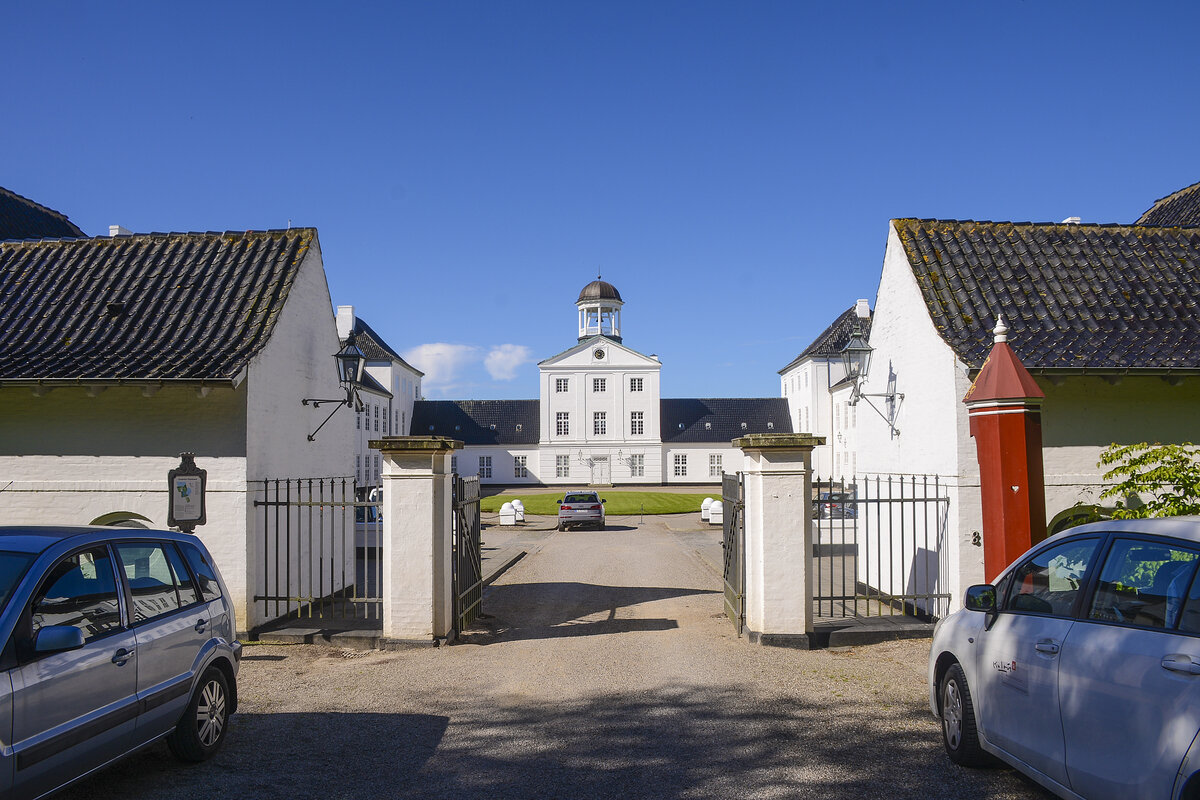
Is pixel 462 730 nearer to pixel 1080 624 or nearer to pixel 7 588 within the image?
pixel 7 588

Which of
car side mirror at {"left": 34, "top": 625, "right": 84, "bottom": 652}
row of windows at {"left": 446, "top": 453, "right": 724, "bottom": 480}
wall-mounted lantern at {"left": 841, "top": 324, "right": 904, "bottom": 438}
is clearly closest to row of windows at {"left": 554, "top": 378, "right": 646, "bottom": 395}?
row of windows at {"left": 446, "top": 453, "right": 724, "bottom": 480}

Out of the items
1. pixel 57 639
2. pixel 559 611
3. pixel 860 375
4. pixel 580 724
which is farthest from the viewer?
pixel 860 375

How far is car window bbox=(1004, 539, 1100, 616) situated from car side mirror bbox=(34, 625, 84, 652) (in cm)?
547

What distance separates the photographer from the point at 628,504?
4228 centimetres

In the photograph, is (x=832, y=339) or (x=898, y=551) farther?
(x=832, y=339)

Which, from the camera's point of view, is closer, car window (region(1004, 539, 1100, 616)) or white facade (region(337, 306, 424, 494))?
car window (region(1004, 539, 1100, 616))

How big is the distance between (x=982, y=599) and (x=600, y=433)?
183 feet

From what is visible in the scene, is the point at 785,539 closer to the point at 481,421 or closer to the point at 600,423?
the point at 600,423

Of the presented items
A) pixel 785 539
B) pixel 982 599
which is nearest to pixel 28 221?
pixel 785 539

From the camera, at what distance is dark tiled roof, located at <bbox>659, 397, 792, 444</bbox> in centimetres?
6288

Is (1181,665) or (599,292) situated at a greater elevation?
(599,292)

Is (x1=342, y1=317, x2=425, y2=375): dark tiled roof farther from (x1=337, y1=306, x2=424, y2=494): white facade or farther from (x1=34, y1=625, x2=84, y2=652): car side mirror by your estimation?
(x1=34, y1=625, x2=84, y2=652): car side mirror

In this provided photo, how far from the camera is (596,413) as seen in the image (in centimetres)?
6128

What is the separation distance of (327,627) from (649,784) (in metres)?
6.48
